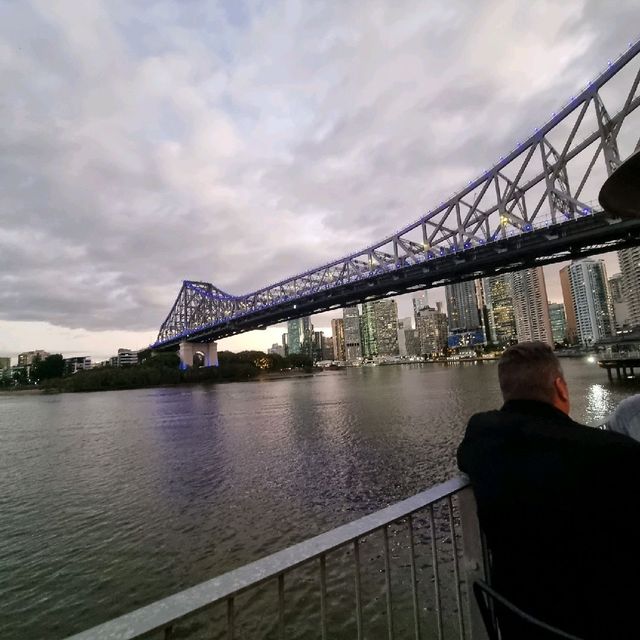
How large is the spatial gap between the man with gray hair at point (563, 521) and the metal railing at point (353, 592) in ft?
1.55


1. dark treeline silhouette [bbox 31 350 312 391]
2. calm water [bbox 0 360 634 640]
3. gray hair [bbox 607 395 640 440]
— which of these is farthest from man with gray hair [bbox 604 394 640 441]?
dark treeline silhouette [bbox 31 350 312 391]

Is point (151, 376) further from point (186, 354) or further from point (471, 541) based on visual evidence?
point (471, 541)

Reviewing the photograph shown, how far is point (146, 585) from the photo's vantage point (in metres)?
6.40

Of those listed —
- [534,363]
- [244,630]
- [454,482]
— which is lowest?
[244,630]

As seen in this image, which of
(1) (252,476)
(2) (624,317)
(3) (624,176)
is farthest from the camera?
(2) (624,317)

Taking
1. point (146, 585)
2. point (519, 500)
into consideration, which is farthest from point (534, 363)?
point (146, 585)

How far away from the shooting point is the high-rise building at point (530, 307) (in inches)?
6462

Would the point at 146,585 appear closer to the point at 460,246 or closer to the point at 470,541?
the point at 470,541

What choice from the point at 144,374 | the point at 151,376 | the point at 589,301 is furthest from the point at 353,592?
the point at 589,301

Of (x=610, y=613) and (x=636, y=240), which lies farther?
(x=636, y=240)

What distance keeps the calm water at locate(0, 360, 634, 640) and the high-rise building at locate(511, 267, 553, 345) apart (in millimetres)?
159750

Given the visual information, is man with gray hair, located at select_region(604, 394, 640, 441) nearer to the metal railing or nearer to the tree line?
the metal railing

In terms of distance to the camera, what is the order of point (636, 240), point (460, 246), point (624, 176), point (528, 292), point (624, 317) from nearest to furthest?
1. point (624, 176)
2. point (636, 240)
3. point (460, 246)
4. point (624, 317)
5. point (528, 292)

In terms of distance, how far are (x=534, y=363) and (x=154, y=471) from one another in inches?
557
